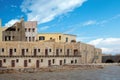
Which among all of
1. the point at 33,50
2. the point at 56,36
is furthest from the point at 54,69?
the point at 56,36

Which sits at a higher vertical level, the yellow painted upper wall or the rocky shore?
the yellow painted upper wall

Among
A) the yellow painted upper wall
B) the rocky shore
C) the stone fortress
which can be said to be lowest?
the rocky shore

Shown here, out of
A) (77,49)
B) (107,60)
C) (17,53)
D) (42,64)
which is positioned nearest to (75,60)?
(77,49)

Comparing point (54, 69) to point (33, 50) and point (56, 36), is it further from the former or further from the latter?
point (56, 36)

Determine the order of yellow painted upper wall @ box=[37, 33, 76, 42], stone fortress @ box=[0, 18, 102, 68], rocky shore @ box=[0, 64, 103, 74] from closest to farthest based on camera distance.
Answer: rocky shore @ box=[0, 64, 103, 74] < stone fortress @ box=[0, 18, 102, 68] < yellow painted upper wall @ box=[37, 33, 76, 42]

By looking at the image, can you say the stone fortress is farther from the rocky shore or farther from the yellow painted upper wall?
the rocky shore

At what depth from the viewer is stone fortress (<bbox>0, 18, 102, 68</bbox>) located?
88.2m

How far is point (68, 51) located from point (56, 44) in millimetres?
4425

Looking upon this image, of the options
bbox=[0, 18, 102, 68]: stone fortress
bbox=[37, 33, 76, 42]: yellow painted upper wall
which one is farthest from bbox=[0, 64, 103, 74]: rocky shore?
bbox=[37, 33, 76, 42]: yellow painted upper wall

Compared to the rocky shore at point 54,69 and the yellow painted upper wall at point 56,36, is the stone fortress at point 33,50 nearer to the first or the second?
the yellow painted upper wall at point 56,36

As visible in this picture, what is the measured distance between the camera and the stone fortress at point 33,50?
88.2m

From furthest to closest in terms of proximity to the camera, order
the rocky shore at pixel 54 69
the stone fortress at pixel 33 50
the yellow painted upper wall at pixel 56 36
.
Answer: the yellow painted upper wall at pixel 56 36 < the stone fortress at pixel 33 50 < the rocky shore at pixel 54 69

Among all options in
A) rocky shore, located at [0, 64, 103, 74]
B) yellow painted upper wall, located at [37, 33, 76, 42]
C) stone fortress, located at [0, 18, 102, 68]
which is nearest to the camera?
rocky shore, located at [0, 64, 103, 74]

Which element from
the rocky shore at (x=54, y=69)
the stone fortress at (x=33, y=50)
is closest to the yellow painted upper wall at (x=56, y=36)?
the stone fortress at (x=33, y=50)
